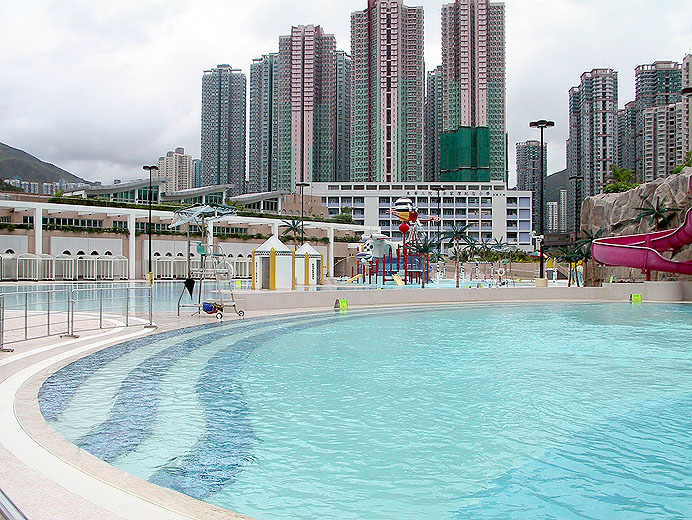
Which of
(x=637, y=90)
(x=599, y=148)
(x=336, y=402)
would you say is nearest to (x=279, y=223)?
(x=336, y=402)

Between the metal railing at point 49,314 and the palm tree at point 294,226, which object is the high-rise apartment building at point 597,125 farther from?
the metal railing at point 49,314

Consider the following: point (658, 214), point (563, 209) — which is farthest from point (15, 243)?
point (563, 209)

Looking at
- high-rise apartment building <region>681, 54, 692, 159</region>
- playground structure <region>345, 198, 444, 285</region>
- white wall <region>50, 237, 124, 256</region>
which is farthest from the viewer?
high-rise apartment building <region>681, 54, 692, 159</region>

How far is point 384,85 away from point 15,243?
74.3m

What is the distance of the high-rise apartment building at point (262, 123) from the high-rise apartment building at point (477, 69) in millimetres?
32802

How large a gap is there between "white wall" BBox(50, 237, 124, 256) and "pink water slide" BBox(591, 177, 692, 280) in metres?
33.3

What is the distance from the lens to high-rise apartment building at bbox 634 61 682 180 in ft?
315

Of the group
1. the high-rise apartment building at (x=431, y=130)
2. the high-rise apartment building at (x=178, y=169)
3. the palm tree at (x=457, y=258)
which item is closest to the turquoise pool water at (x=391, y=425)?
the palm tree at (x=457, y=258)

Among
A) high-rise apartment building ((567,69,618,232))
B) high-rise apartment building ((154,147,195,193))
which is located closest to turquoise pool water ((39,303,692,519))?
high-rise apartment building ((567,69,618,232))

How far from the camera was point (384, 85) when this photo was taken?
A: 103250mm

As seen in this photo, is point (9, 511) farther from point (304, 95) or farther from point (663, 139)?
point (304, 95)

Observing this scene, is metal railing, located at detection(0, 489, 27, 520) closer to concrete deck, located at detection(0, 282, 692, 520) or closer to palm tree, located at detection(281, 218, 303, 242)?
concrete deck, located at detection(0, 282, 692, 520)

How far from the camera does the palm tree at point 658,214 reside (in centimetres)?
3984

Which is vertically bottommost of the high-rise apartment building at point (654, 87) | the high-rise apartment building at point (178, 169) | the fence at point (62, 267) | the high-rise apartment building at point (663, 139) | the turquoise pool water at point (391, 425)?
the turquoise pool water at point (391, 425)
